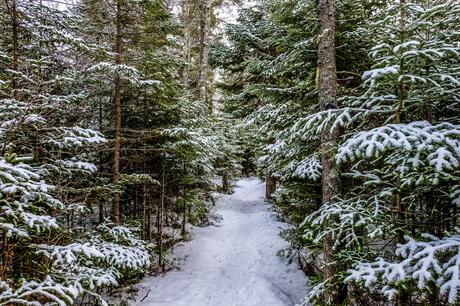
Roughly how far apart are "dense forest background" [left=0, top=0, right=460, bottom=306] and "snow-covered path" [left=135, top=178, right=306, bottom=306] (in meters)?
0.68

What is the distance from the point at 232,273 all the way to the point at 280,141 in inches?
192

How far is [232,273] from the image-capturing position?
10102mm

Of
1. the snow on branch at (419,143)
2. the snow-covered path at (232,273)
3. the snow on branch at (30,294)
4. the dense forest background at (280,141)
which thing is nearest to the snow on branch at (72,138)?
the dense forest background at (280,141)

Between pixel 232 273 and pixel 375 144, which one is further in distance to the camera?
pixel 232 273

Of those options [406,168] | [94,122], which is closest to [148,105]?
[94,122]

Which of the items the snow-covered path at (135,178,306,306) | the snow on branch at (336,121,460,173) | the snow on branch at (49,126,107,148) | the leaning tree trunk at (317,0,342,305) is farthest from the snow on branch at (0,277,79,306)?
the snow-covered path at (135,178,306,306)

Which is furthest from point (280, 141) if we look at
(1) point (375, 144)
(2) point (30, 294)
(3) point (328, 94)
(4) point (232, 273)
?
(2) point (30, 294)

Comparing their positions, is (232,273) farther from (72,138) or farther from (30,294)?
(30,294)

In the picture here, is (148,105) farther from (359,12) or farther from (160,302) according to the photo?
(359,12)

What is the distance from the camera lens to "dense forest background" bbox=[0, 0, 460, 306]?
3711mm

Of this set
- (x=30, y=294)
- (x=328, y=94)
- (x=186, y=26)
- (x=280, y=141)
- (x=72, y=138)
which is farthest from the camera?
(x=186, y=26)

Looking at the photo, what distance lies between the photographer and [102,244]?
239 inches

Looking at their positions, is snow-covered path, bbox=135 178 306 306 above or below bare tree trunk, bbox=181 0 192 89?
below

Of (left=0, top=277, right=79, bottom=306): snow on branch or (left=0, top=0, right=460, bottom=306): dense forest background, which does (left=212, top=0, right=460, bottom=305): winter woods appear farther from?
(left=0, top=277, right=79, bottom=306): snow on branch
